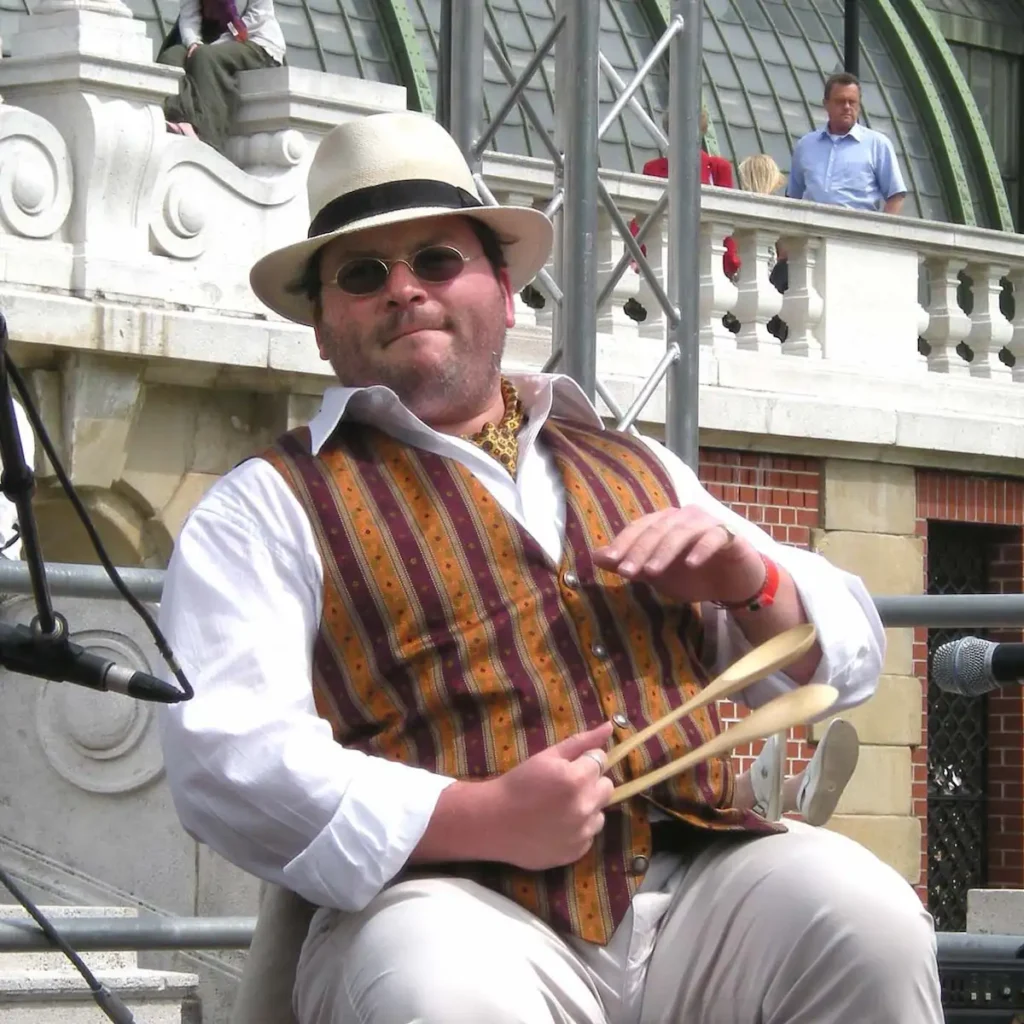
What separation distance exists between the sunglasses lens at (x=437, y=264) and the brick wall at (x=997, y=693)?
8.35 metres

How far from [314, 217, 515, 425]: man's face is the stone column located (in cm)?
784

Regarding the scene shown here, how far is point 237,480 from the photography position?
3209 mm

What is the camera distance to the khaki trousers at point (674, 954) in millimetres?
2816

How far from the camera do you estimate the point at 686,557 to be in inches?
124

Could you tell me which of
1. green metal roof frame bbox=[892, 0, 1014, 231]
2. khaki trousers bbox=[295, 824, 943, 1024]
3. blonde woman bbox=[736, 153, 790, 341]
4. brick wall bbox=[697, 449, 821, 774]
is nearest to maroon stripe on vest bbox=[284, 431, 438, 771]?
khaki trousers bbox=[295, 824, 943, 1024]

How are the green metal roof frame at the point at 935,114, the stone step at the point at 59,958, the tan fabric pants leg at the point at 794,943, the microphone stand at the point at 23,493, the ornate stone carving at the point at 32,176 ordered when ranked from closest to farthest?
the microphone stand at the point at 23,493 → the tan fabric pants leg at the point at 794,943 → the stone step at the point at 59,958 → the ornate stone carving at the point at 32,176 → the green metal roof frame at the point at 935,114

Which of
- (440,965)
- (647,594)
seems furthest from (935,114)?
(440,965)

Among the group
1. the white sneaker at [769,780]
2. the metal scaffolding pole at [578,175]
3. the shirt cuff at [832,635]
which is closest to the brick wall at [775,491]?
the metal scaffolding pole at [578,175]

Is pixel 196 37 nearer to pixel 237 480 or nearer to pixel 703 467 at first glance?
pixel 703 467

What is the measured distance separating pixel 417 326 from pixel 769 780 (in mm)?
747

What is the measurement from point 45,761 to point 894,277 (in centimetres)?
442

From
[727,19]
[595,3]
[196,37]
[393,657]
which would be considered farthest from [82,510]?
[727,19]

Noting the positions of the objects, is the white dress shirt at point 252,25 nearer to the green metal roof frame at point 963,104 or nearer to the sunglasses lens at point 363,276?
the sunglasses lens at point 363,276

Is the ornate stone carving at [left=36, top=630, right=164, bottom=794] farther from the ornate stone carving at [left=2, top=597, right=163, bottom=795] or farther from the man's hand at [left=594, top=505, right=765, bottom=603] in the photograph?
the man's hand at [left=594, top=505, right=765, bottom=603]
